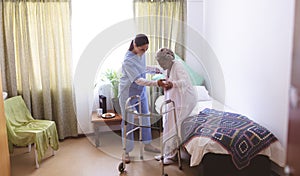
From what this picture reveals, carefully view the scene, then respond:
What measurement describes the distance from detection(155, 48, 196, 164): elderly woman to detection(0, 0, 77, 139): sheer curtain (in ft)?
5.05

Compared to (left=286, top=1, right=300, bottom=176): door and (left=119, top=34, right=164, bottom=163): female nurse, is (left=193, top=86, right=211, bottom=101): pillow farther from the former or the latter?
(left=286, top=1, right=300, bottom=176): door

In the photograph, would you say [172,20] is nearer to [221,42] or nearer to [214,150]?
[221,42]

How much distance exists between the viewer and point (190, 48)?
4.40m

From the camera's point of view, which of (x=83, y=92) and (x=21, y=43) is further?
(x=83, y=92)

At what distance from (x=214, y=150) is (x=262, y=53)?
3.98 feet

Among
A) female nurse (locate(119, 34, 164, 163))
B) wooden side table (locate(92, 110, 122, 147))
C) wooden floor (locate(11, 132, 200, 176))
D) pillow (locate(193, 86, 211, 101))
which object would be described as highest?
female nurse (locate(119, 34, 164, 163))

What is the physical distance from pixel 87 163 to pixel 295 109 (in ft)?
9.39

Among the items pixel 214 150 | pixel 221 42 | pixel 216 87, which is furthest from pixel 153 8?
pixel 214 150

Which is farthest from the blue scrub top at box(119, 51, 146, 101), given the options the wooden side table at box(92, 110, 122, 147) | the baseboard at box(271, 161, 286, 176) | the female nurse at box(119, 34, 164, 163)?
the baseboard at box(271, 161, 286, 176)

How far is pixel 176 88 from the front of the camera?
2.98 metres

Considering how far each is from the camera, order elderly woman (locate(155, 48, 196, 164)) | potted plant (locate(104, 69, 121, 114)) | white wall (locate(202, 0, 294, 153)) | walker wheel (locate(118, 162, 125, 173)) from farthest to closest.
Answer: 1. potted plant (locate(104, 69, 121, 114))
2. walker wheel (locate(118, 162, 125, 173))
3. elderly woman (locate(155, 48, 196, 164))
4. white wall (locate(202, 0, 294, 153))

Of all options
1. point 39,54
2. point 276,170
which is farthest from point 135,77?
point 276,170

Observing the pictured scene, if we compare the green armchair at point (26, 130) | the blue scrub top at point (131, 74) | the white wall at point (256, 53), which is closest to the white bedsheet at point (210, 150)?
the white wall at point (256, 53)

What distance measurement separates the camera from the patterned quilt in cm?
256
